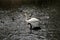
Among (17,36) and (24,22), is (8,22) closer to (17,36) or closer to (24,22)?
(24,22)

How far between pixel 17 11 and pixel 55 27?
1.42 m

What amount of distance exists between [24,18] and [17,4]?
49.8 inches

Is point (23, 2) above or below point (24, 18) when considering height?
above

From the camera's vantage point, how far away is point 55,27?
286 centimetres

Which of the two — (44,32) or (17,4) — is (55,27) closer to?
(44,32)

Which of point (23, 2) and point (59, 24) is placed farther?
point (23, 2)

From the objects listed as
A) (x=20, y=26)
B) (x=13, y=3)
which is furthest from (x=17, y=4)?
(x=20, y=26)

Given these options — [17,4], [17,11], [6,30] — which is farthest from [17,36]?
[17,4]

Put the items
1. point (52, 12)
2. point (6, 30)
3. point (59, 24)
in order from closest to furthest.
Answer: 1. point (6, 30)
2. point (59, 24)
3. point (52, 12)

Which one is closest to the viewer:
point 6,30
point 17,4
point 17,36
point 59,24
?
point 17,36

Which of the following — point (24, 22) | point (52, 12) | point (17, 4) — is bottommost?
point (24, 22)

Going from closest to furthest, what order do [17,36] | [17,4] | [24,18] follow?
1. [17,36]
2. [24,18]
3. [17,4]

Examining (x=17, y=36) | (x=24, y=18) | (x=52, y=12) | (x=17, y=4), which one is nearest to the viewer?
(x=17, y=36)

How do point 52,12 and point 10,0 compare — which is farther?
point 10,0
